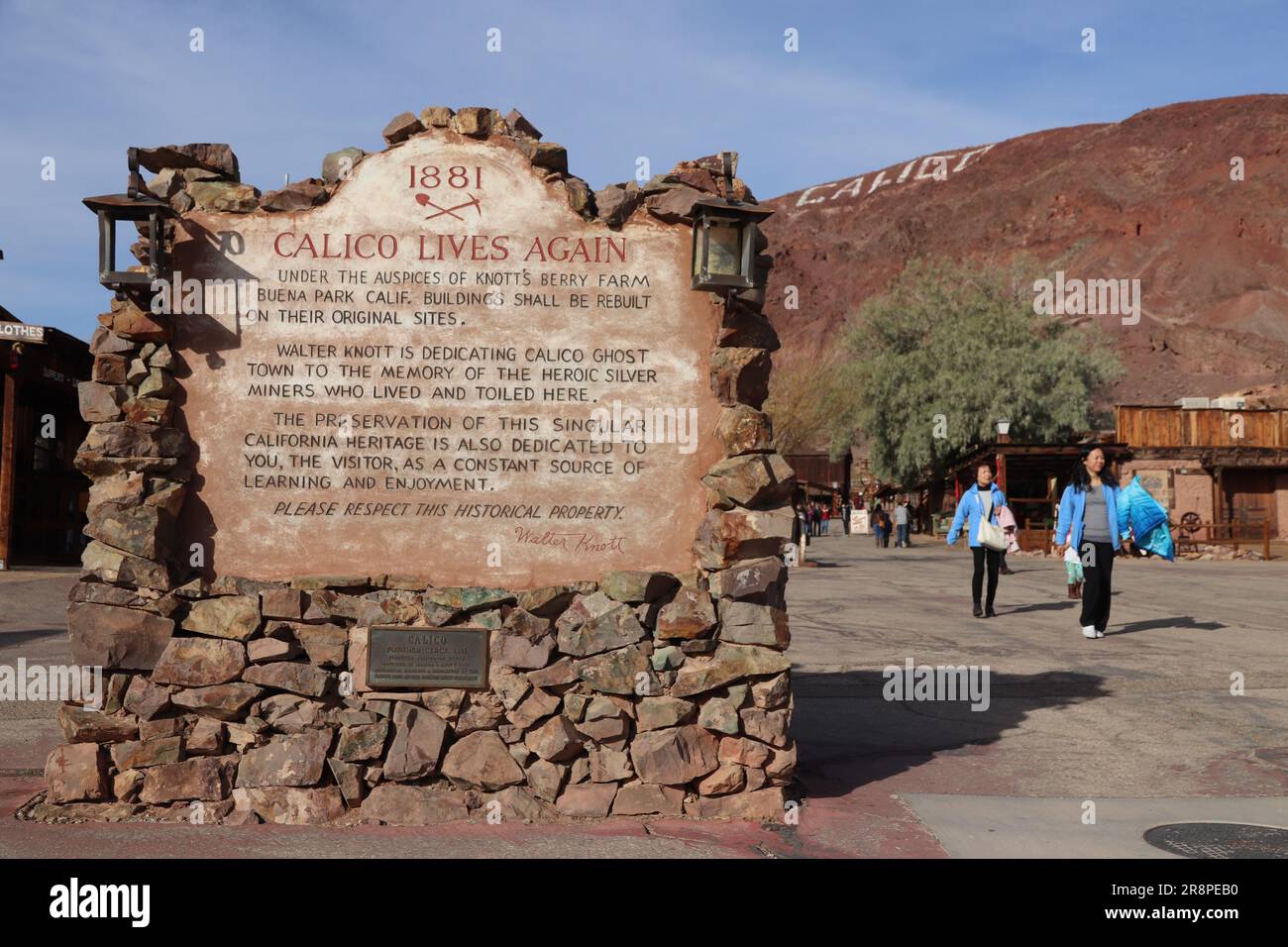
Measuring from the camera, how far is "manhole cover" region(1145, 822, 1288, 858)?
461 centimetres

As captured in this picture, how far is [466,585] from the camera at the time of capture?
5328mm

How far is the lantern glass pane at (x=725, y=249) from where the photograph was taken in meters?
5.31

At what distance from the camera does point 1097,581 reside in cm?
1102

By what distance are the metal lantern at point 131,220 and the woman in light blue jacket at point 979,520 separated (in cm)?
926

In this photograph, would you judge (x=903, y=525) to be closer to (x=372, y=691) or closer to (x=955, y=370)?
(x=955, y=370)

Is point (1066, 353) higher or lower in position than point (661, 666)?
higher

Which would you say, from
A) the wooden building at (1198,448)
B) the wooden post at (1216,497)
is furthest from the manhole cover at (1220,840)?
the wooden post at (1216,497)

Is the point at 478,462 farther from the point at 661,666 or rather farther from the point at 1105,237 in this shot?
the point at 1105,237

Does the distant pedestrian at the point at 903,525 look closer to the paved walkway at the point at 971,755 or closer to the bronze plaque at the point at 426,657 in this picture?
the paved walkway at the point at 971,755

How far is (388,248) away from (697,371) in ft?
5.34

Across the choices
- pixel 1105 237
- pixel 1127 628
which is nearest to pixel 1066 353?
pixel 1127 628

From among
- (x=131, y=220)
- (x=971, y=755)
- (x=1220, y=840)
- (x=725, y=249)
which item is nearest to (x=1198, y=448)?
(x=971, y=755)

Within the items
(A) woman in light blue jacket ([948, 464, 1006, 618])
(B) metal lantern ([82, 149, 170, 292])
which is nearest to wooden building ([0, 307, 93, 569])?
(A) woman in light blue jacket ([948, 464, 1006, 618])

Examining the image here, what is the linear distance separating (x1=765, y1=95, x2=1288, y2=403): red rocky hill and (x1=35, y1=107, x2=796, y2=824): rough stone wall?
84853 mm
